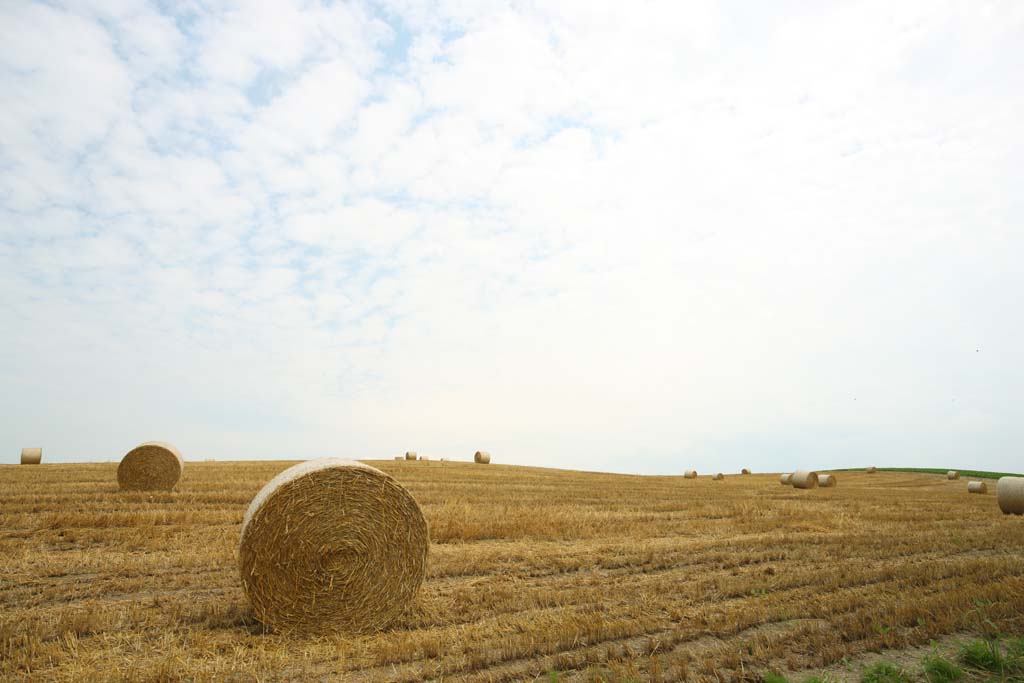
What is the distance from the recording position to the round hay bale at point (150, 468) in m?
15.1

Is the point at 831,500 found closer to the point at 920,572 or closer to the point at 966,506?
the point at 966,506

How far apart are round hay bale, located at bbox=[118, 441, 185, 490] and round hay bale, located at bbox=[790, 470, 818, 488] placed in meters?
22.4

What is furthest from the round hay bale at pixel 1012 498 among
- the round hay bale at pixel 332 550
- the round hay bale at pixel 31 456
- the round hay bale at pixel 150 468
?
the round hay bale at pixel 31 456

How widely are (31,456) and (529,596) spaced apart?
76.5 ft

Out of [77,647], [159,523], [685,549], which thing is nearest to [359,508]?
[77,647]

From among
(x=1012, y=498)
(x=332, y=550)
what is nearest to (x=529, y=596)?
(x=332, y=550)

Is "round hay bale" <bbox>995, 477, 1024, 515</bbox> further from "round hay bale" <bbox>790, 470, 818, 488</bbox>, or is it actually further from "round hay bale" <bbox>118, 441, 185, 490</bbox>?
"round hay bale" <bbox>118, 441, 185, 490</bbox>

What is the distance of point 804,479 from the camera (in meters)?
26.6

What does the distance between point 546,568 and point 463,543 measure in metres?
2.34

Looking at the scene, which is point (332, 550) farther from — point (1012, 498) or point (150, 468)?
point (1012, 498)

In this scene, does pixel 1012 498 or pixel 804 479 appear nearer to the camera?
pixel 1012 498

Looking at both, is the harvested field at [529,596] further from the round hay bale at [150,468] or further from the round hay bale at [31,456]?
the round hay bale at [31,456]

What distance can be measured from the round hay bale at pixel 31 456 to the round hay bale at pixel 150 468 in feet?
35.5

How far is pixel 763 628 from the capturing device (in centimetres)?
602
